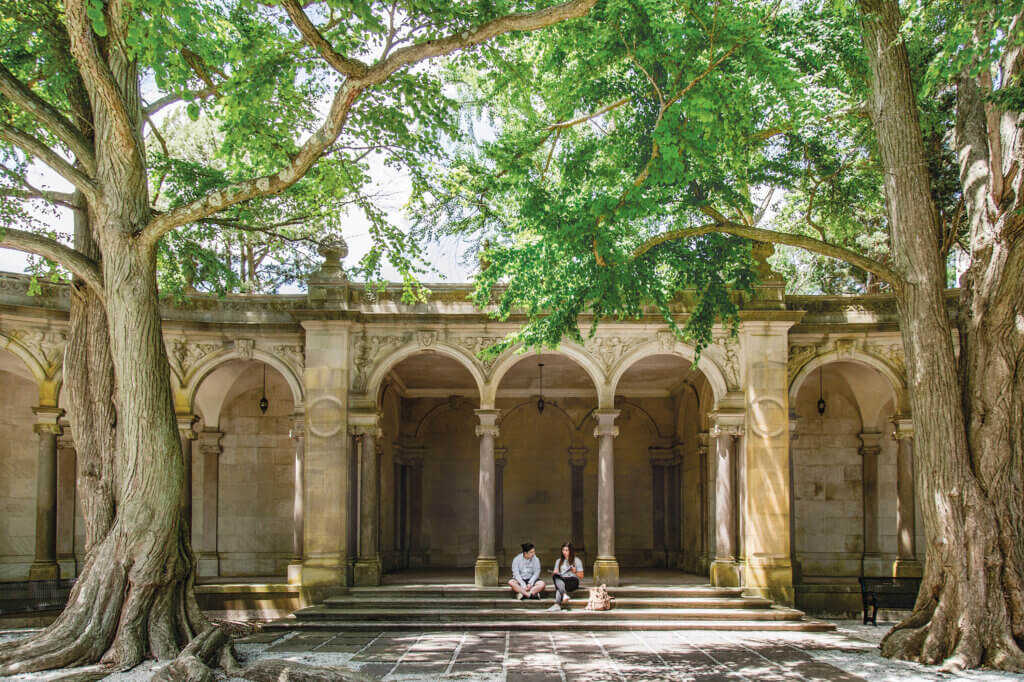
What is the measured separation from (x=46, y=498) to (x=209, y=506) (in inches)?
151

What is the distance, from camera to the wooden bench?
1516cm

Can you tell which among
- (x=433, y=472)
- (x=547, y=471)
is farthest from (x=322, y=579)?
(x=547, y=471)

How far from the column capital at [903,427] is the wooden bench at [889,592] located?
3003 mm

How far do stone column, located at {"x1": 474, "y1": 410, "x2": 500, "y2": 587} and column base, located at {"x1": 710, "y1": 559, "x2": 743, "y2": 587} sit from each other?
149 inches

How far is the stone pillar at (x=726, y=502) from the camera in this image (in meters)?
16.6

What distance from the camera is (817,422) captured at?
20312mm

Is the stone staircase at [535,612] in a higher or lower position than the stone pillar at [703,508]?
lower

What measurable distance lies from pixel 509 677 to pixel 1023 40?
8.37 meters

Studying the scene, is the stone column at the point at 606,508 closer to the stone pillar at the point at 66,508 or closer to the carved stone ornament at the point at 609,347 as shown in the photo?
the carved stone ornament at the point at 609,347

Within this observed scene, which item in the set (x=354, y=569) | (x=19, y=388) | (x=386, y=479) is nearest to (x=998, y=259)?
(x=354, y=569)

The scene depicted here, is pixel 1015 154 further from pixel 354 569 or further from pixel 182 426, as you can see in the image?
pixel 182 426

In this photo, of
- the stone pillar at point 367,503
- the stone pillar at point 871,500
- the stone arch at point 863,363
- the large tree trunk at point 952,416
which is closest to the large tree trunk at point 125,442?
the stone pillar at point 367,503

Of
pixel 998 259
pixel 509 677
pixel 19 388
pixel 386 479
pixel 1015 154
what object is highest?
pixel 1015 154

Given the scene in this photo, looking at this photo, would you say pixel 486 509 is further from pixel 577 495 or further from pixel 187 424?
pixel 577 495
